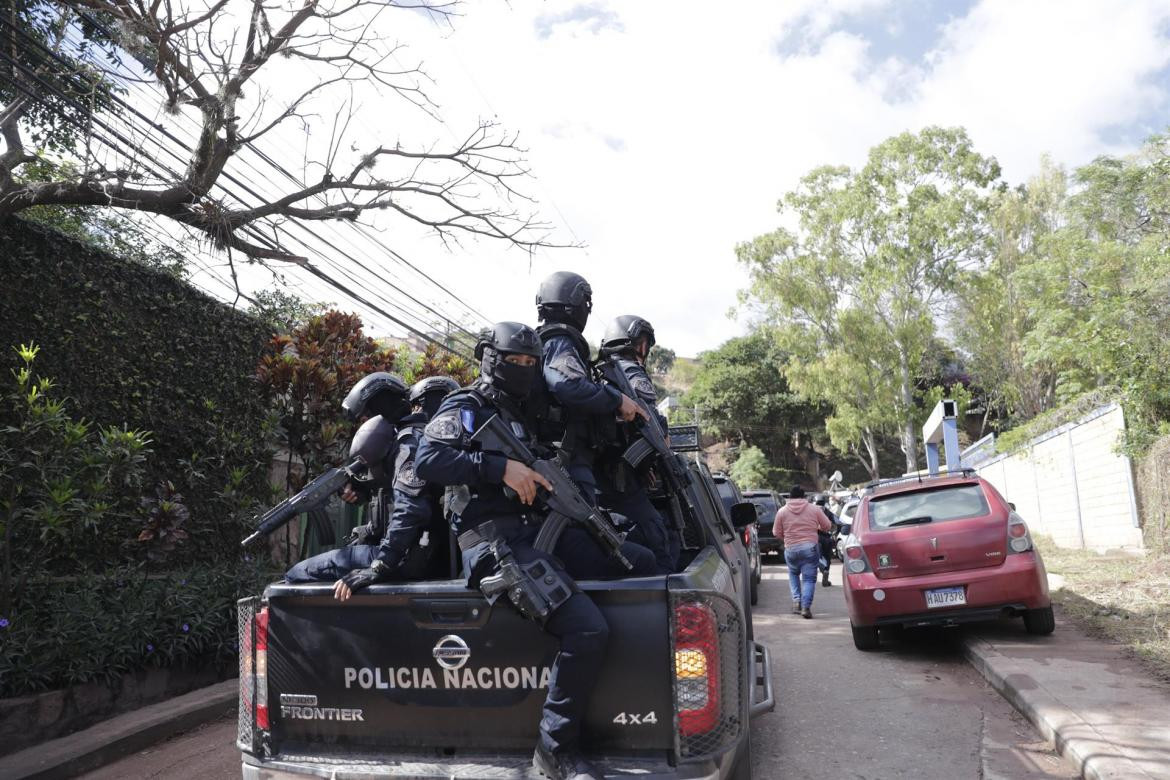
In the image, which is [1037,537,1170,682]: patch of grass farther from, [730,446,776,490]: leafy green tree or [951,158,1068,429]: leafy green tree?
[730,446,776,490]: leafy green tree

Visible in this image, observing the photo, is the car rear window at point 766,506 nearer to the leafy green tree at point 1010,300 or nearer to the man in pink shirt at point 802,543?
the man in pink shirt at point 802,543

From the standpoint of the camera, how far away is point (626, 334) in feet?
15.8

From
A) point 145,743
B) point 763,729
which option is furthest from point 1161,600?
point 145,743

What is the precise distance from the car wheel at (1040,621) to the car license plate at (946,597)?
728mm

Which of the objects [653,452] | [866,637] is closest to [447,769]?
[653,452]

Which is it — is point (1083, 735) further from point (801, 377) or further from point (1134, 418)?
point (801, 377)

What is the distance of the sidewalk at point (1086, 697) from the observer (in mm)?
3943

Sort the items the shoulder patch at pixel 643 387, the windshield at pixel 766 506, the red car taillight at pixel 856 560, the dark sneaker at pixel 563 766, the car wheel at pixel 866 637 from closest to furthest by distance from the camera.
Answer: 1. the dark sneaker at pixel 563 766
2. the shoulder patch at pixel 643 387
3. the red car taillight at pixel 856 560
4. the car wheel at pixel 866 637
5. the windshield at pixel 766 506

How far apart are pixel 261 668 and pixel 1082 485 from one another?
15.1 m

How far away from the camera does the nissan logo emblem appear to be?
2.83m

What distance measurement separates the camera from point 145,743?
203 inches

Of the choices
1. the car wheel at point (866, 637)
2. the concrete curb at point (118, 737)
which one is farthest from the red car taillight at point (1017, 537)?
the concrete curb at point (118, 737)

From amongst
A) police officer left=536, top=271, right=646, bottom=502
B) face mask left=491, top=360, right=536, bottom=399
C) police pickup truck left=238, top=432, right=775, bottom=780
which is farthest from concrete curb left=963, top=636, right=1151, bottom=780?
face mask left=491, top=360, right=536, bottom=399

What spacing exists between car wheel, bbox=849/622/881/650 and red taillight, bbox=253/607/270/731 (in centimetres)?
563
